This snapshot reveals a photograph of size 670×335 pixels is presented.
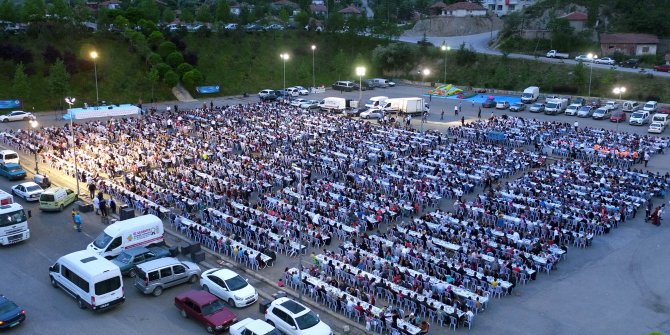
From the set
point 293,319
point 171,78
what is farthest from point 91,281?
point 171,78

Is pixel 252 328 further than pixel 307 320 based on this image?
No

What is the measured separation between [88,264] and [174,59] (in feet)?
164

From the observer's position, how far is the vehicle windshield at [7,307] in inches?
659

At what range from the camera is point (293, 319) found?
1614 centimetres

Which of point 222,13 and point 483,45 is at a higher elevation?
point 222,13

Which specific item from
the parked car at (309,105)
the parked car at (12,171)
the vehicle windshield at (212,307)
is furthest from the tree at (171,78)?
the vehicle windshield at (212,307)

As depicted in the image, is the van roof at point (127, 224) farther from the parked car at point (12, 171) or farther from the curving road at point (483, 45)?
the curving road at point (483, 45)

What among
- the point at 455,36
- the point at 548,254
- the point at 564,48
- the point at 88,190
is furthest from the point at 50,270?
the point at 455,36

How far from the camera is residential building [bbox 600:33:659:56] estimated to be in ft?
238

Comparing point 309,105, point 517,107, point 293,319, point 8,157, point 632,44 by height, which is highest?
point 632,44

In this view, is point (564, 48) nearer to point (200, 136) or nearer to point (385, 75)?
point (385, 75)

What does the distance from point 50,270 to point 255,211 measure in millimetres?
8754

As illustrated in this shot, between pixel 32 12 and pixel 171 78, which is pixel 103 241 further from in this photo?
pixel 32 12

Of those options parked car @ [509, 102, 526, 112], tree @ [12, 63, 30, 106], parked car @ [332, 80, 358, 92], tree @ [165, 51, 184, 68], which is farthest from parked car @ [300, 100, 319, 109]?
tree @ [12, 63, 30, 106]
